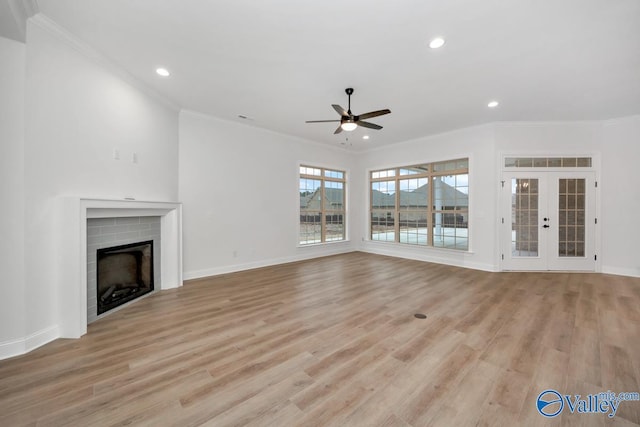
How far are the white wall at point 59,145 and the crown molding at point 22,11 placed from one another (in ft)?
0.30

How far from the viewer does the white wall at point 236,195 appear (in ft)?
15.0

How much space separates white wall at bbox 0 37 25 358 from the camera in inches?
→ 84.1

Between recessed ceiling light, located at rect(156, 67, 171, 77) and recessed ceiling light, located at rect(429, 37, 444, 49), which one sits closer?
recessed ceiling light, located at rect(429, 37, 444, 49)

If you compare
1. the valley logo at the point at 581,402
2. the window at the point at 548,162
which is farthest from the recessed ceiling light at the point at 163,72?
the window at the point at 548,162

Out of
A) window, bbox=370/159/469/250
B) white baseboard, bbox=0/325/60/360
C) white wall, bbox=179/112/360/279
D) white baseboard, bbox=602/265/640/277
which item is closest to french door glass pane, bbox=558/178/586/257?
white baseboard, bbox=602/265/640/277

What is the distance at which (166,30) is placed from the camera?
98.7 inches

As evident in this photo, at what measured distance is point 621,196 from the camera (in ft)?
15.6

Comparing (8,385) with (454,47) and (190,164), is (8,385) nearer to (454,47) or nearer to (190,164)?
(190,164)

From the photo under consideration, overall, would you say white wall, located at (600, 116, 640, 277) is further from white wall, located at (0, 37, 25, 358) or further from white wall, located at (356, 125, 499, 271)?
white wall, located at (0, 37, 25, 358)

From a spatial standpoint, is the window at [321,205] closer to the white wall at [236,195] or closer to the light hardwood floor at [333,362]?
the white wall at [236,195]

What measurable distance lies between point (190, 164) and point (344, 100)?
3.01m

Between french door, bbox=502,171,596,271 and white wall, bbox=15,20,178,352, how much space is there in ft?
22.4

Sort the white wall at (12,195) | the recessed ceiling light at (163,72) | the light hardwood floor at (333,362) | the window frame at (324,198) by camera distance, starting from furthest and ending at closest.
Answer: the window frame at (324,198), the recessed ceiling light at (163,72), the white wall at (12,195), the light hardwood floor at (333,362)

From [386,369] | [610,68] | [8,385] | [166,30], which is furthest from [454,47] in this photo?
[8,385]
